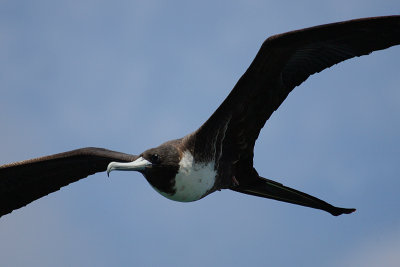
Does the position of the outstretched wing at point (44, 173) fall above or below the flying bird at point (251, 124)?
above

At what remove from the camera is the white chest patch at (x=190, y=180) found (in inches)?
336

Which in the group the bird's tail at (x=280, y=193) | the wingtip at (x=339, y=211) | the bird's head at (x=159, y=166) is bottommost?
the wingtip at (x=339, y=211)

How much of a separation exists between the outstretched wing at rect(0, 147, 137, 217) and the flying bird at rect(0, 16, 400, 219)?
27 cm

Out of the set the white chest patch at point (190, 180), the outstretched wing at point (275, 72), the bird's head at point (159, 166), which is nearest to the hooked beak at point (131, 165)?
the bird's head at point (159, 166)

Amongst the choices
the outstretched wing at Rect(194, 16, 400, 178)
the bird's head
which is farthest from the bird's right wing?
the bird's head

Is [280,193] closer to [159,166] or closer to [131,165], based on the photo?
[159,166]

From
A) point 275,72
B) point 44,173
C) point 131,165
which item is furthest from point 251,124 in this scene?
point 44,173

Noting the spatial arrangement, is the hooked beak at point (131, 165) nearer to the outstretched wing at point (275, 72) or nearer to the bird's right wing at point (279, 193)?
the outstretched wing at point (275, 72)

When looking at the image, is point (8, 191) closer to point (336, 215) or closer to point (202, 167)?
point (202, 167)

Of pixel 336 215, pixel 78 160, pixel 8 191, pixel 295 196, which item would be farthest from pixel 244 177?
pixel 8 191

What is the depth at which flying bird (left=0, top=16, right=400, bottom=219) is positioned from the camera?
26.4 feet

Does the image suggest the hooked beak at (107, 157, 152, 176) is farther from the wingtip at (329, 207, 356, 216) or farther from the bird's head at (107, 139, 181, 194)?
the wingtip at (329, 207, 356, 216)

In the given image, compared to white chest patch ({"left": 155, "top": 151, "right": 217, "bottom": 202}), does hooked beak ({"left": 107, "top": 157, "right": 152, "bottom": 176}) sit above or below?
above

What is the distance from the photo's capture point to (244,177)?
9219mm
